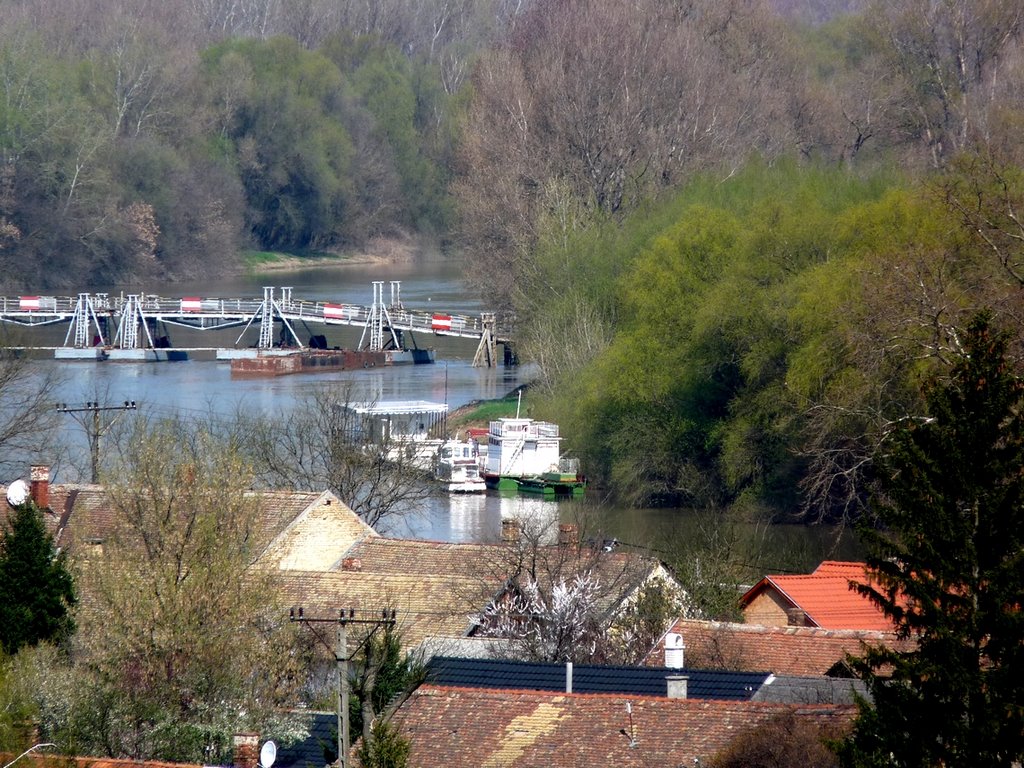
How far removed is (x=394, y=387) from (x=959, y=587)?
41.8 m

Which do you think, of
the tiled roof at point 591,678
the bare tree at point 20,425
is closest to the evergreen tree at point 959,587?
the tiled roof at point 591,678

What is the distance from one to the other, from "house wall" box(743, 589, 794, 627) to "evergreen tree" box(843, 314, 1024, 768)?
10.0 meters

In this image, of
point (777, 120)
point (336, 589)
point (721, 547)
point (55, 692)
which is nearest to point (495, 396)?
point (777, 120)

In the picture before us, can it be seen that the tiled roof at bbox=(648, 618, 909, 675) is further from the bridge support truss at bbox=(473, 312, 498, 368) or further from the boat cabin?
the bridge support truss at bbox=(473, 312, 498, 368)

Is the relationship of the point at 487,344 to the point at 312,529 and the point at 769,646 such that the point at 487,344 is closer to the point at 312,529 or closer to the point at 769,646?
the point at 312,529

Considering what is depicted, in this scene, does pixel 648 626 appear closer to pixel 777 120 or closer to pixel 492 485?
pixel 492 485

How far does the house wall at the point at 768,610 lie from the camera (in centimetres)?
2212

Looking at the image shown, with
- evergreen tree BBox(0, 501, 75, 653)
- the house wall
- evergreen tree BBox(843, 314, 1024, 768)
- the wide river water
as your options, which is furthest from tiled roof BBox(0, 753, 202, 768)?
the wide river water

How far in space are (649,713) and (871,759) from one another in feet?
11.8

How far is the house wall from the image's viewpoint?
22125 mm

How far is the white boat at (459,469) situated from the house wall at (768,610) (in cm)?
1755

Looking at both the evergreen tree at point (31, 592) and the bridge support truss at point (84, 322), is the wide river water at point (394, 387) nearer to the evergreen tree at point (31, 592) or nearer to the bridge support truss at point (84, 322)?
the bridge support truss at point (84, 322)

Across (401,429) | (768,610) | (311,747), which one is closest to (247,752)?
(311,747)

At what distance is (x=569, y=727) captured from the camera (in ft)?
49.8
